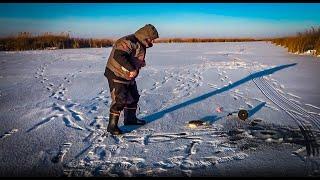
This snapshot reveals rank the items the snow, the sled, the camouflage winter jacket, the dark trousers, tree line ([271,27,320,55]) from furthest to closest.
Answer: tree line ([271,27,320,55]), the sled, the dark trousers, the camouflage winter jacket, the snow

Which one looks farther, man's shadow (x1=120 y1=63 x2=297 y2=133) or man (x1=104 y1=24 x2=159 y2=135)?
man's shadow (x1=120 y1=63 x2=297 y2=133)

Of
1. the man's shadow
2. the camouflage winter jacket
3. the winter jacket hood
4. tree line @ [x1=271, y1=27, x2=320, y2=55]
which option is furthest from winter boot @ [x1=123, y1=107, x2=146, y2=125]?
tree line @ [x1=271, y1=27, x2=320, y2=55]

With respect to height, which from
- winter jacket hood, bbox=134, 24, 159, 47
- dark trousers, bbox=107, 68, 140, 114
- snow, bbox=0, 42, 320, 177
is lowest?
snow, bbox=0, 42, 320, 177

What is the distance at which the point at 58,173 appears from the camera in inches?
149

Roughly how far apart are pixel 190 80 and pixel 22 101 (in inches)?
170

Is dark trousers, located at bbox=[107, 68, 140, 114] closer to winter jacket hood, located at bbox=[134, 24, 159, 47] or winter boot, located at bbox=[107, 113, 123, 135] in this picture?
winter boot, located at bbox=[107, 113, 123, 135]

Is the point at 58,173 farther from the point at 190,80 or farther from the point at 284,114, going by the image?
the point at 190,80

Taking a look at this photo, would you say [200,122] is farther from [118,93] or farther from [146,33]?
[146,33]

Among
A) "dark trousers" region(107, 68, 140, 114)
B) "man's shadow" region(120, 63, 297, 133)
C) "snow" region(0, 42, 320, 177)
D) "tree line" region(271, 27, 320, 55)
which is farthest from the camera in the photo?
"tree line" region(271, 27, 320, 55)

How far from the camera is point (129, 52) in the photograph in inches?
194

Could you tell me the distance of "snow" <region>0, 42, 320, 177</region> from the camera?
3.94 meters

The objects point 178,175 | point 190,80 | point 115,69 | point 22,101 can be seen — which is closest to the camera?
point 178,175

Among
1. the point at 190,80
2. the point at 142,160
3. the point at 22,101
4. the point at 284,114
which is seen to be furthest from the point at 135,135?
the point at 190,80

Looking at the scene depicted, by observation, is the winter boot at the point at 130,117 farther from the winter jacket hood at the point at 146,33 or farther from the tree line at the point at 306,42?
the tree line at the point at 306,42
